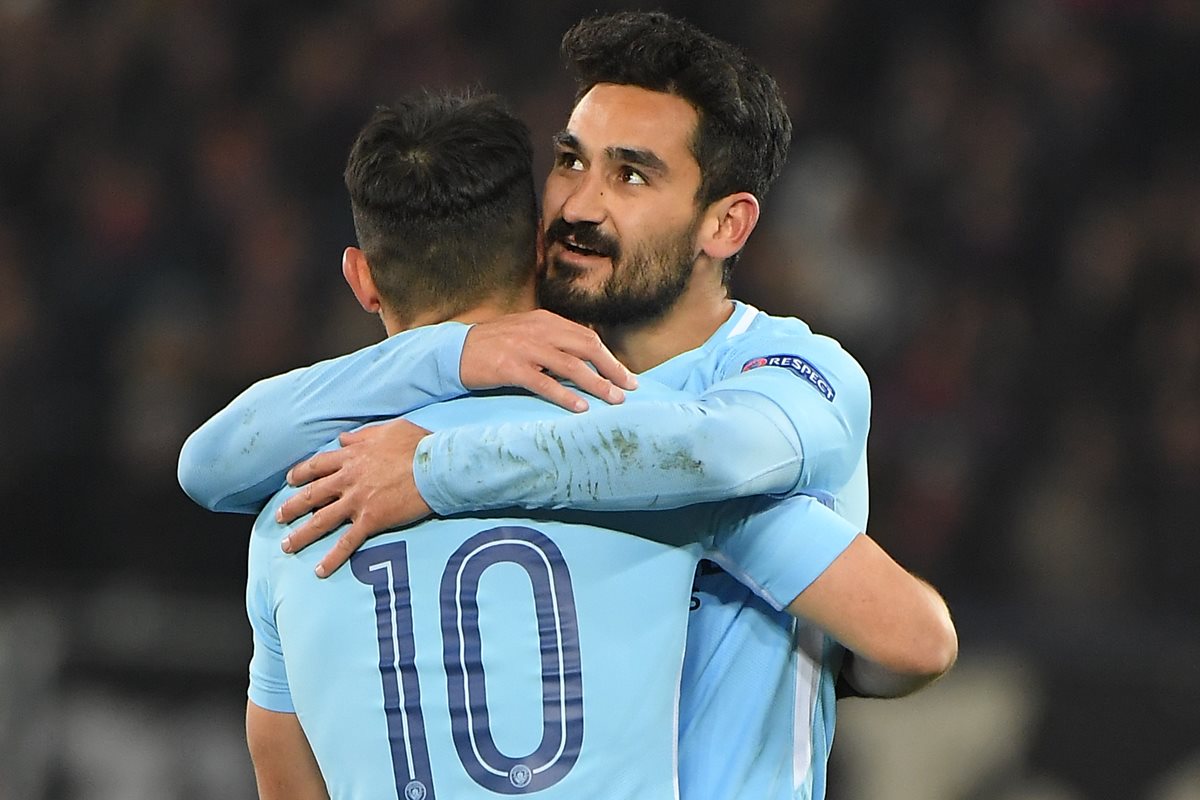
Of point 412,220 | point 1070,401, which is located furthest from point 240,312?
point 412,220

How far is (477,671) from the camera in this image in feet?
6.70

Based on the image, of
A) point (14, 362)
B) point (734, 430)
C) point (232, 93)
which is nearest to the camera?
point (734, 430)

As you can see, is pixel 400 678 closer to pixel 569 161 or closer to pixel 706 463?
pixel 706 463

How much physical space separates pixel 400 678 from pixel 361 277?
585 mm

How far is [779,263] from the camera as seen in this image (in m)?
6.83

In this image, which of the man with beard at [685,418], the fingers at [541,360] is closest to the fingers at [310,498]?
the man with beard at [685,418]

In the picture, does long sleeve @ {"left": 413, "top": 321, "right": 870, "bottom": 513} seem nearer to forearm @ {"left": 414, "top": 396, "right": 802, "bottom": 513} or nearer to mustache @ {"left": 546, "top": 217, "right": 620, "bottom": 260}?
forearm @ {"left": 414, "top": 396, "right": 802, "bottom": 513}

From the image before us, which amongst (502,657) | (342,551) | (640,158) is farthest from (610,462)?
(640,158)

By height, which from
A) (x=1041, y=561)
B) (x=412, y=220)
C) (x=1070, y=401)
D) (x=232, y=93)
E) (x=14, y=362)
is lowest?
(x=1041, y=561)

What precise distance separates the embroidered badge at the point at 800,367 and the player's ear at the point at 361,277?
0.53 meters

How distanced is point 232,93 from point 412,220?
588cm

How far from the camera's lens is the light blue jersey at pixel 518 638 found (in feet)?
6.68

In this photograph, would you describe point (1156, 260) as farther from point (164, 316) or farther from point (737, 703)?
point (737, 703)

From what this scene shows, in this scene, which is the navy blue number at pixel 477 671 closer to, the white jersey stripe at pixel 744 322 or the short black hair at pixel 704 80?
the white jersey stripe at pixel 744 322
